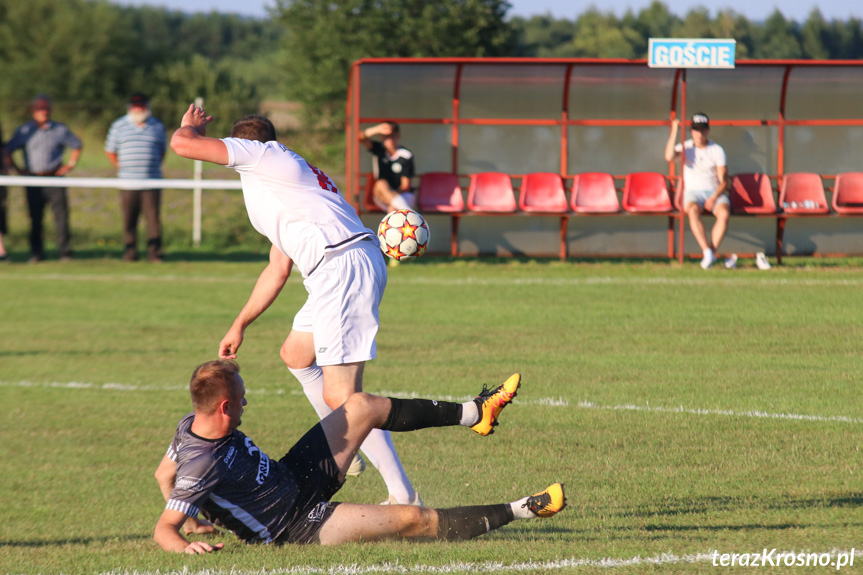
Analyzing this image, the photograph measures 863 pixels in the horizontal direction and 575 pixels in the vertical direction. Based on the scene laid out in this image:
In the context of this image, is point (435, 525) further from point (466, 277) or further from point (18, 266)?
point (18, 266)

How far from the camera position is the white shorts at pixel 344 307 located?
5.00m

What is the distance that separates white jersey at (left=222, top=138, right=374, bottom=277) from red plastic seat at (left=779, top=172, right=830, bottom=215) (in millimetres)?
12337

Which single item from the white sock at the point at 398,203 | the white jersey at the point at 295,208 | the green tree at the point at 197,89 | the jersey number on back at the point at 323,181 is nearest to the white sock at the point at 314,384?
the white jersey at the point at 295,208

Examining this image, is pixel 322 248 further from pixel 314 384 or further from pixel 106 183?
pixel 106 183

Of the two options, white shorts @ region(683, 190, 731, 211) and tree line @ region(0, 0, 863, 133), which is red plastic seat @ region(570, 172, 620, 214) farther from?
tree line @ region(0, 0, 863, 133)

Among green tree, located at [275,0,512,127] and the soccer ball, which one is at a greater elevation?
green tree, located at [275,0,512,127]

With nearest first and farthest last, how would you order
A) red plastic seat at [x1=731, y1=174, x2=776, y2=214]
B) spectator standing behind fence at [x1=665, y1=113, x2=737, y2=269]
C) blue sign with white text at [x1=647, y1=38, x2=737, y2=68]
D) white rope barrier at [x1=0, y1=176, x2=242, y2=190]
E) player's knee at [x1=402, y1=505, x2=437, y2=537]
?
player's knee at [x1=402, y1=505, x2=437, y2=537] → blue sign with white text at [x1=647, y1=38, x2=737, y2=68] → spectator standing behind fence at [x1=665, y1=113, x2=737, y2=269] → white rope barrier at [x1=0, y1=176, x2=242, y2=190] → red plastic seat at [x1=731, y1=174, x2=776, y2=214]

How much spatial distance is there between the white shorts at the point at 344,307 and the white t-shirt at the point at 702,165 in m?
10.8

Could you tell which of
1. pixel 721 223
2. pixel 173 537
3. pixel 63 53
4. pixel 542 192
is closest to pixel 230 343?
pixel 173 537

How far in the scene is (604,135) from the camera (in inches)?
677

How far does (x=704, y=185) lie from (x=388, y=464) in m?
10.8

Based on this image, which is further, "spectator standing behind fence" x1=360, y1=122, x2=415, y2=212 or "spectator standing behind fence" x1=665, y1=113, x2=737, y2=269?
"spectator standing behind fence" x1=360, y1=122, x2=415, y2=212

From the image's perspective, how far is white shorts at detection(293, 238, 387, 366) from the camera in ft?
16.4

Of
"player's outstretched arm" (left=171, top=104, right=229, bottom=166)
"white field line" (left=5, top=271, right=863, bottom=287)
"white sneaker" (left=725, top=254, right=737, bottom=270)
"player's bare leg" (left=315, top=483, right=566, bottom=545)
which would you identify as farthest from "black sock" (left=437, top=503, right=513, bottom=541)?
"white sneaker" (left=725, top=254, right=737, bottom=270)
